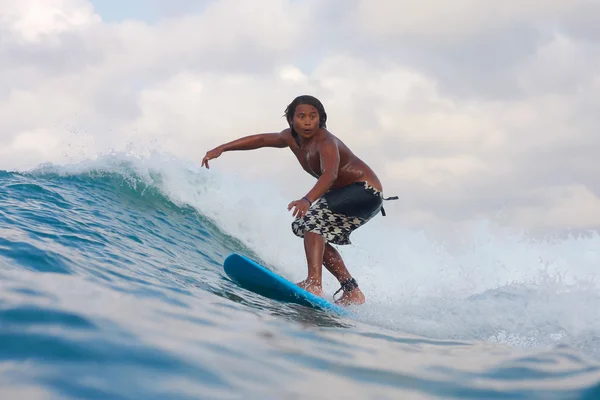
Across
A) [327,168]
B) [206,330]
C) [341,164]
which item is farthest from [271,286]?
[206,330]

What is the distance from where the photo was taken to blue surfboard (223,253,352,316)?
435cm

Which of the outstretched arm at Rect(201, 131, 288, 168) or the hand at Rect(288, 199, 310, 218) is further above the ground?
the outstretched arm at Rect(201, 131, 288, 168)

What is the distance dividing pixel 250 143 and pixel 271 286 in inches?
64.1

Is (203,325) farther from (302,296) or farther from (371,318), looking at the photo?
(371,318)

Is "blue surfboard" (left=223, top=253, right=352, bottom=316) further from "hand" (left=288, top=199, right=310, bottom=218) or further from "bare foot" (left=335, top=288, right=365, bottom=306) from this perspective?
"bare foot" (left=335, top=288, right=365, bottom=306)

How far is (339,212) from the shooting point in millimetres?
5129

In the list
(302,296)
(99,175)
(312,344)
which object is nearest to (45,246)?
(302,296)

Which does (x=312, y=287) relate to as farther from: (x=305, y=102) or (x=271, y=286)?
(x=305, y=102)

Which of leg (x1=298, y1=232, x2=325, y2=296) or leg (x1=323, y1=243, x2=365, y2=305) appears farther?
leg (x1=323, y1=243, x2=365, y2=305)

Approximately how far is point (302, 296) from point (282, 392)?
2.52 metres

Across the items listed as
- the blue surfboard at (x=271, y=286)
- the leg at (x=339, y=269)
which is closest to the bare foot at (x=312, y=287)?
the blue surfboard at (x=271, y=286)

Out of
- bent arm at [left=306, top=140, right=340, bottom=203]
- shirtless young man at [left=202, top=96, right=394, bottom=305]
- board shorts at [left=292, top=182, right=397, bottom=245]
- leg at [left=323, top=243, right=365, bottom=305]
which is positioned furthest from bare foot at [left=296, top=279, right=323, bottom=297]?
bent arm at [left=306, top=140, right=340, bottom=203]

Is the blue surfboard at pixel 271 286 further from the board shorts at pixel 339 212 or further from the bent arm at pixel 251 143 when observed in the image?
the bent arm at pixel 251 143

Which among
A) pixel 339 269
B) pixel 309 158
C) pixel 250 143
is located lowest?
pixel 339 269
